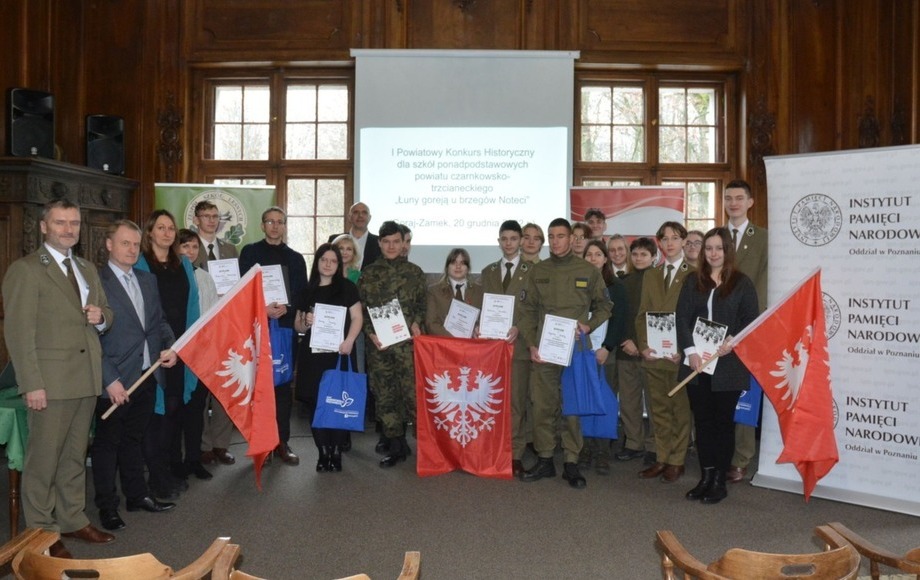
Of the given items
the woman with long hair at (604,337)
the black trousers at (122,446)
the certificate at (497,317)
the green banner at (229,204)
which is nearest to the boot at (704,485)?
the woman with long hair at (604,337)

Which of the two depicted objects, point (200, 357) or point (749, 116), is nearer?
point (200, 357)

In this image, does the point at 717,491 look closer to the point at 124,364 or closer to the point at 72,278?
the point at 124,364

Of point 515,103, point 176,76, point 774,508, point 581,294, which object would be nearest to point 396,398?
point 581,294

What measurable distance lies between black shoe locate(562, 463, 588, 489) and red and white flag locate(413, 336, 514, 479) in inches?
13.7

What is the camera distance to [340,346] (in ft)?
15.9

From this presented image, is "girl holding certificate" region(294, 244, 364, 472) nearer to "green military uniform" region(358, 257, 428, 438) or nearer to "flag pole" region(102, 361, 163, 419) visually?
"green military uniform" region(358, 257, 428, 438)

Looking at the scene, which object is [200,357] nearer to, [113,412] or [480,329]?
[113,412]

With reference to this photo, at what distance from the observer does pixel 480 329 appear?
4.84 m

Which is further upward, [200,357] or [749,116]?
[749,116]

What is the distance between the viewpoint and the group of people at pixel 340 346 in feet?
11.1

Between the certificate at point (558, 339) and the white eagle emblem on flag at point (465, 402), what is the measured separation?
381 millimetres

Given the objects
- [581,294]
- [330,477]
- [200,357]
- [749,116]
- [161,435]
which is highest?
[749,116]

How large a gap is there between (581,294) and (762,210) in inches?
169

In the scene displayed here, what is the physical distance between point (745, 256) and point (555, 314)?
1254 mm
